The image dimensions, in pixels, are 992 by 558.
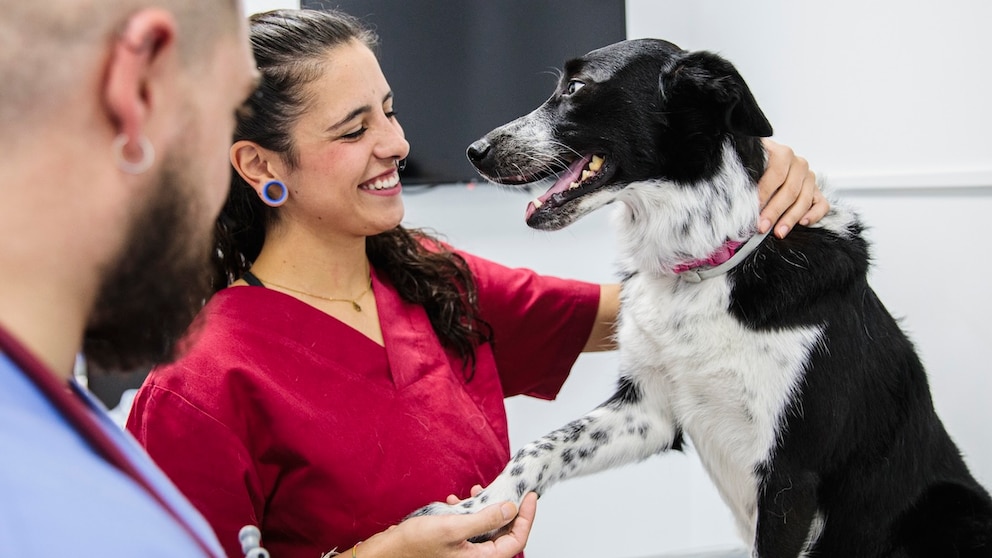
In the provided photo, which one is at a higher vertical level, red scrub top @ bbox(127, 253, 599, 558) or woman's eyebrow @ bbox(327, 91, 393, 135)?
woman's eyebrow @ bbox(327, 91, 393, 135)

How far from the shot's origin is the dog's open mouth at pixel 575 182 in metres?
1.30

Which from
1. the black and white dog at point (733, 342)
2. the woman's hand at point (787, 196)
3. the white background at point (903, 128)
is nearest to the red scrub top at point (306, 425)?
the black and white dog at point (733, 342)

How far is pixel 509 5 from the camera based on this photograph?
2.40m

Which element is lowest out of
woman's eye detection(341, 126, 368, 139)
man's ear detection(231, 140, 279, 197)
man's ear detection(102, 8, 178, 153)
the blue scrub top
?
man's ear detection(231, 140, 279, 197)

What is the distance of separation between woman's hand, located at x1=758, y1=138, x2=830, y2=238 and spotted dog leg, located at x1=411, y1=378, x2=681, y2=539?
13.7 inches

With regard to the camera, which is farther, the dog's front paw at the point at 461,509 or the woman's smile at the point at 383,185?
the woman's smile at the point at 383,185

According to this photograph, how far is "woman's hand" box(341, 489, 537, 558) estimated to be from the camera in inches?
44.3

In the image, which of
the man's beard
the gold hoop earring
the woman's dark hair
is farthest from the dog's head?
the gold hoop earring

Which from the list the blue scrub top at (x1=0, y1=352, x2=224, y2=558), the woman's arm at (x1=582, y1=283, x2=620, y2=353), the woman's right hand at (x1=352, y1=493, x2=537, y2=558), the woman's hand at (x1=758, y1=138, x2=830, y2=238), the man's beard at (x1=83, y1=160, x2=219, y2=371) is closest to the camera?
the blue scrub top at (x1=0, y1=352, x2=224, y2=558)

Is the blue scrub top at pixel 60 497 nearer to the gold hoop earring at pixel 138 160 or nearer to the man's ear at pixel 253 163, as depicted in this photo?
the gold hoop earring at pixel 138 160

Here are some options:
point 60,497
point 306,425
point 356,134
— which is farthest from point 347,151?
point 60,497

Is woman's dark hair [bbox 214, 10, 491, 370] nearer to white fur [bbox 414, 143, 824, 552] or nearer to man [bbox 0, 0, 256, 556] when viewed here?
white fur [bbox 414, 143, 824, 552]

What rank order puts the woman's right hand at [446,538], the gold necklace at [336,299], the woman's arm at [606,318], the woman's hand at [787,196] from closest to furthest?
the woman's right hand at [446,538] < the woman's hand at [787,196] < the gold necklace at [336,299] < the woman's arm at [606,318]

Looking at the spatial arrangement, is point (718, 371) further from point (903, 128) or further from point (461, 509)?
point (903, 128)
